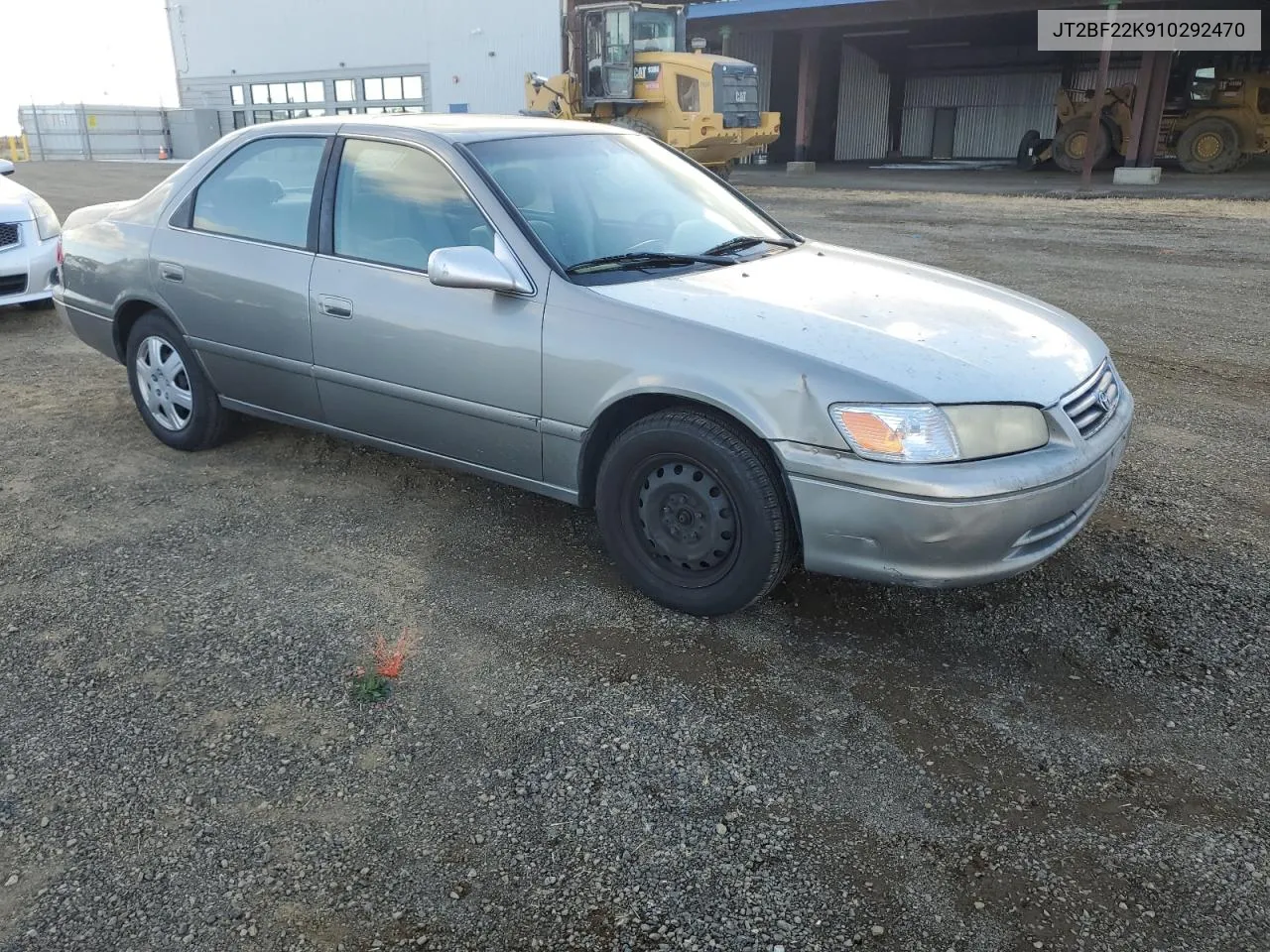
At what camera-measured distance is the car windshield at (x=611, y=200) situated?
3.61m

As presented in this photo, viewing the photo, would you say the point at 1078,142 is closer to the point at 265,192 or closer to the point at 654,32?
the point at 654,32

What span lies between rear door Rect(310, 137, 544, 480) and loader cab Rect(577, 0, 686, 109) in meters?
16.6

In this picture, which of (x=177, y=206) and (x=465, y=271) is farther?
(x=177, y=206)

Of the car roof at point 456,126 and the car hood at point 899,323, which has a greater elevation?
the car roof at point 456,126

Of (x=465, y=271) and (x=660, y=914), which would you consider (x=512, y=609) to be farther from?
(x=660, y=914)

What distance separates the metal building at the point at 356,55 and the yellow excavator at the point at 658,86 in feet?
38.9

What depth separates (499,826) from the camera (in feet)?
7.86

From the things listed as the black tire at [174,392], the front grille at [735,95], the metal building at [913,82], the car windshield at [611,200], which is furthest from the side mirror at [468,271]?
the metal building at [913,82]

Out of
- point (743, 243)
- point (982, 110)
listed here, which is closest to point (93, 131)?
point (982, 110)

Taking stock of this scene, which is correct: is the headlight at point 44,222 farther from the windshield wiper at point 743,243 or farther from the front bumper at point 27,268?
the windshield wiper at point 743,243

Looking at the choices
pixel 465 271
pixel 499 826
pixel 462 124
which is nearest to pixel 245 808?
pixel 499 826

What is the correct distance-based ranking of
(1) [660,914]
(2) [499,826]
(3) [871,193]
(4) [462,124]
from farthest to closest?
(3) [871,193]
(4) [462,124]
(2) [499,826]
(1) [660,914]

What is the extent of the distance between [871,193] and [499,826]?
59.1 feet

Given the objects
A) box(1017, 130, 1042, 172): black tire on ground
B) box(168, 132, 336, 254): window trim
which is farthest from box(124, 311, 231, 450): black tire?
box(1017, 130, 1042, 172): black tire on ground
